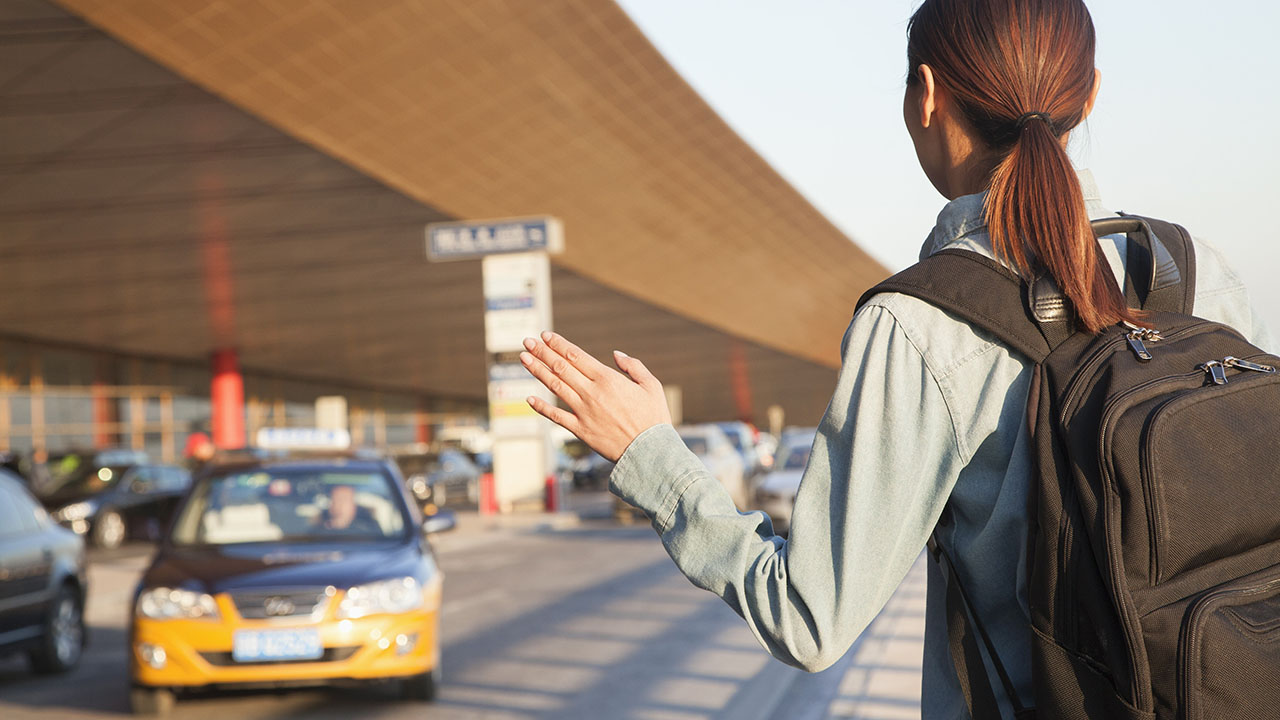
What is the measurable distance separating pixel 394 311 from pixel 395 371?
15.0 m

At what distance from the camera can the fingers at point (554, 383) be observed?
5.85ft

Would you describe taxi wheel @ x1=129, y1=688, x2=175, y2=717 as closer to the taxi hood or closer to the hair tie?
the taxi hood

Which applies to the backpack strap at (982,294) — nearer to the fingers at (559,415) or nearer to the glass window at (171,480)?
the fingers at (559,415)

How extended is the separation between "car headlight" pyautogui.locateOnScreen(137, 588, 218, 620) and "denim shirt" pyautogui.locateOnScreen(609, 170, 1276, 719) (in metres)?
6.57

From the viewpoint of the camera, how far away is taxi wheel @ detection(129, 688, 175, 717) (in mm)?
7855

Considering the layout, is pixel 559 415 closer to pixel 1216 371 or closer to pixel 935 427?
pixel 935 427

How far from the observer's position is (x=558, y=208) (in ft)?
118

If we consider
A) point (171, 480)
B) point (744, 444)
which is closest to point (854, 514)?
point (171, 480)

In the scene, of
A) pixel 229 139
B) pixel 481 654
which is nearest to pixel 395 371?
pixel 229 139

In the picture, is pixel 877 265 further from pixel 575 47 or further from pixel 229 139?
pixel 229 139

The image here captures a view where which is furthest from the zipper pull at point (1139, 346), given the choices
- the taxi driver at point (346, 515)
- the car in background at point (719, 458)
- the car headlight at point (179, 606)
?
the car in background at point (719, 458)

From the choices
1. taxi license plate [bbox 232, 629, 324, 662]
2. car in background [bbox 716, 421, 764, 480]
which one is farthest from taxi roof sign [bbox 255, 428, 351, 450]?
car in background [bbox 716, 421, 764, 480]

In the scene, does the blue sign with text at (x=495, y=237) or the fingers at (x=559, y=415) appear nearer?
the fingers at (x=559, y=415)

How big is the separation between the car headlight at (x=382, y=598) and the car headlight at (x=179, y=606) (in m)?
0.72
